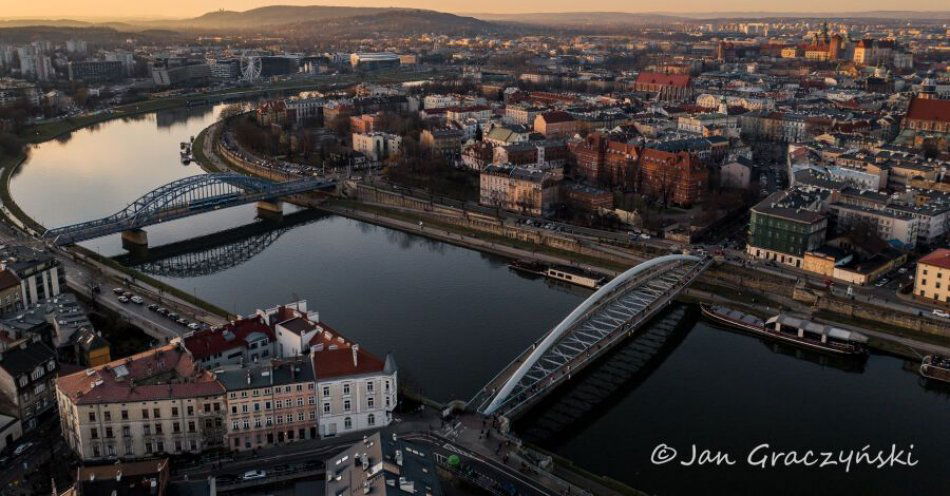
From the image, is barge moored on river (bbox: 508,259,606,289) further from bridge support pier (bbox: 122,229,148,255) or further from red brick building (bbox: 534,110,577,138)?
red brick building (bbox: 534,110,577,138)

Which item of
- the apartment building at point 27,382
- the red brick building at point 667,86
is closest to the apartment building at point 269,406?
the apartment building at point 27,382

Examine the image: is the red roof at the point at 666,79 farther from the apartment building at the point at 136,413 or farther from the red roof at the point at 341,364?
the apartment building at the point at 136,413

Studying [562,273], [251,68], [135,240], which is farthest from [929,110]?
[251,68]

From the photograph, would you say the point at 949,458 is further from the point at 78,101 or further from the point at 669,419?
the point at 78,101

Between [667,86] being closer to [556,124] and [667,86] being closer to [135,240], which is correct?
[556,124]

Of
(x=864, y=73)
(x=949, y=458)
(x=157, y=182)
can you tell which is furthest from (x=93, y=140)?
(x=864, y=73)

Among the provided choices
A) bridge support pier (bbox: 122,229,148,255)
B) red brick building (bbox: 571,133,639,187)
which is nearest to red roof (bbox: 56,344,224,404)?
bridge support pier (bbox: 122,229,148,255)
